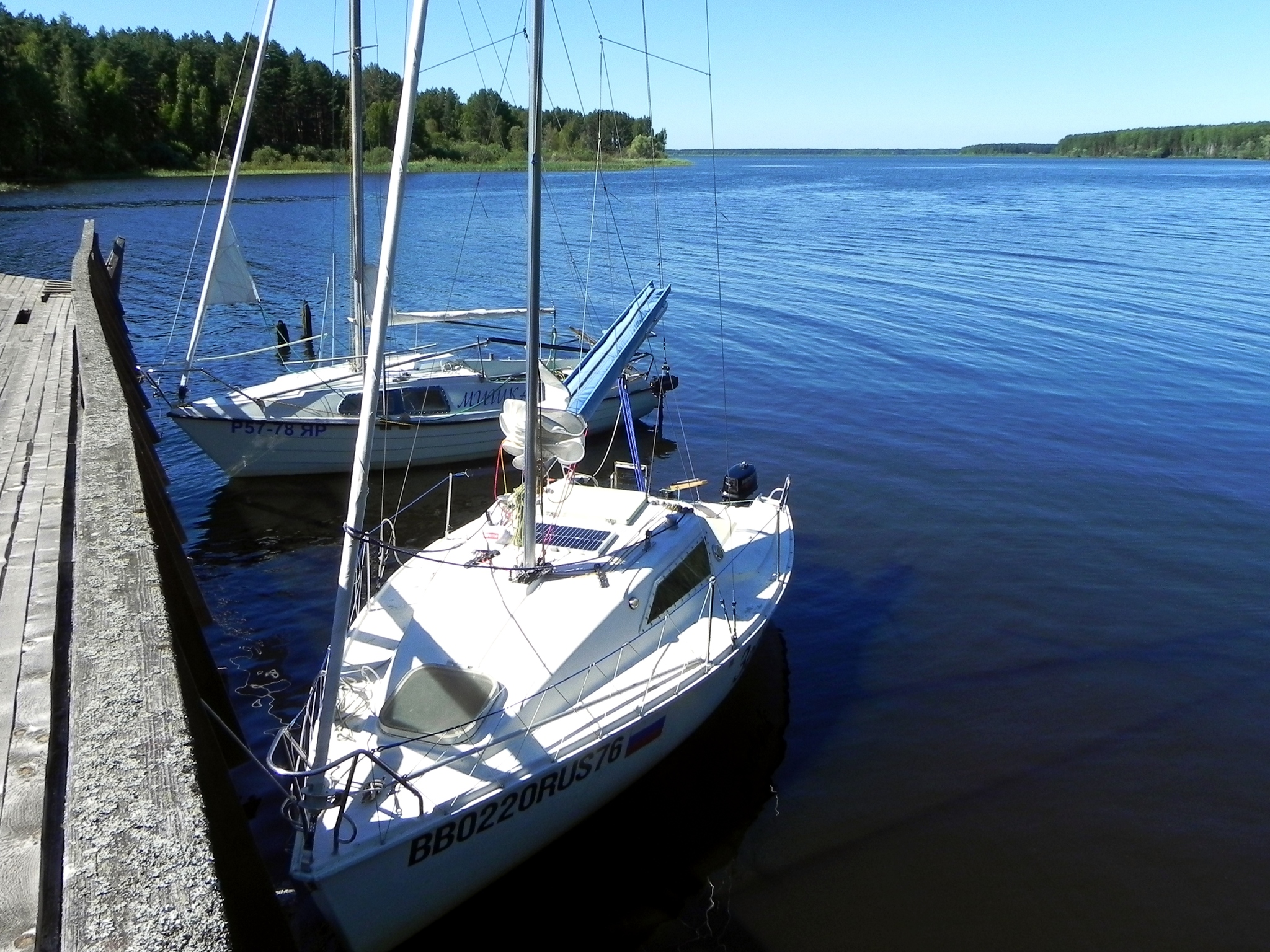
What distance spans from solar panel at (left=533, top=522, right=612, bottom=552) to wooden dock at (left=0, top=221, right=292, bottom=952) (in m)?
4.22

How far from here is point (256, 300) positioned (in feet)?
78.2

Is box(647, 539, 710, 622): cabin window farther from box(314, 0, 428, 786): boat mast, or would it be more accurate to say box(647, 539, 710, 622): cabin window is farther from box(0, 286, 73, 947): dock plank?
box(0, 286, 73, 947): dock plank

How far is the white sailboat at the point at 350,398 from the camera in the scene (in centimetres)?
2027

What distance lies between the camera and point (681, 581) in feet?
39.0

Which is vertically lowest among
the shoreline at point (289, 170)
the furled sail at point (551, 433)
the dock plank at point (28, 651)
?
the dock plank at point (28, 651)

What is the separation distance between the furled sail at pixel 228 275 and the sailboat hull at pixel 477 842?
55.0ft

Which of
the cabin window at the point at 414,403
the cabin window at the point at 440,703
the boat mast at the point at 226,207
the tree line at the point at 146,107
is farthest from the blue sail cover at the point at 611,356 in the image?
the tree line at the point at 146,107

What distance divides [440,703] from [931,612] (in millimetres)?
10051

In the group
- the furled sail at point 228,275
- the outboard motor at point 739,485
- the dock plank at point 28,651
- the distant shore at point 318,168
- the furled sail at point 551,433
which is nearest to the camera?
the dock plank at point 28,651

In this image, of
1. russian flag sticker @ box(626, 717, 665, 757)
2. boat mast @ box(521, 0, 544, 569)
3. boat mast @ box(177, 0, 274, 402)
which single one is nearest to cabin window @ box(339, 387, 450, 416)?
boat mast @ box(177, 0, 274, 402)

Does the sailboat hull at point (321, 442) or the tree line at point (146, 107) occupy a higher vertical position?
the tree line at point (146, 107)

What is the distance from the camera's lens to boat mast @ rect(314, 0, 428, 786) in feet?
25.8

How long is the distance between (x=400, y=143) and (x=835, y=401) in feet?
72.4

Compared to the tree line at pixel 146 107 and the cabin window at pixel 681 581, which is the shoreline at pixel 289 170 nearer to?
the tree line at pixel 146 107
